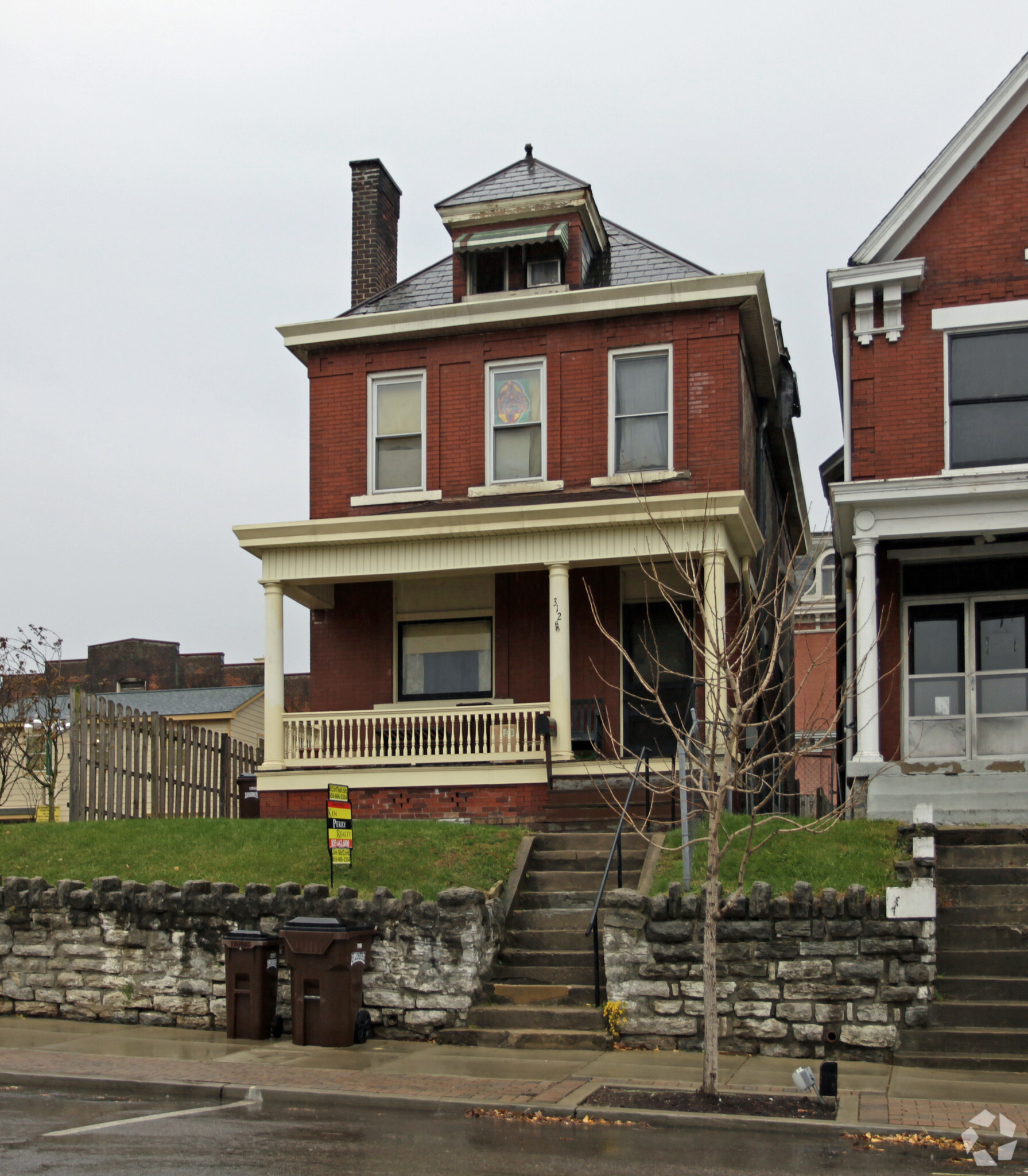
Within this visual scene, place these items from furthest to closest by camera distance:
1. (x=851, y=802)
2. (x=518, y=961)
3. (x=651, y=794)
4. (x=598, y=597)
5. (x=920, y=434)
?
(x=598, y=597) → (x=920, y=434) → (x=651, y=794) → (x=518, y=961) → (x=851, y=802)

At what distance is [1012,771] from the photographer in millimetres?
16188

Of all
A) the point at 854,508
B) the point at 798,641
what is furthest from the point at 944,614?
the point at 798,641

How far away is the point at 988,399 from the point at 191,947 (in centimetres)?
1155

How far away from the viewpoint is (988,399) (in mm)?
17422

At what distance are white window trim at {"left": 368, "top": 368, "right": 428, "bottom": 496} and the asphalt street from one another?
40.4 ft

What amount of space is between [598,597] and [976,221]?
23.5 feet

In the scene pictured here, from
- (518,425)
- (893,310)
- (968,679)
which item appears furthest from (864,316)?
(518,425)

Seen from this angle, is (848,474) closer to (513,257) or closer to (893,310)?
(893,310)

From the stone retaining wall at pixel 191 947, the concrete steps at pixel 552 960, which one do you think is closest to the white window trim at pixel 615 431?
the concrete steps at pixel 552 960

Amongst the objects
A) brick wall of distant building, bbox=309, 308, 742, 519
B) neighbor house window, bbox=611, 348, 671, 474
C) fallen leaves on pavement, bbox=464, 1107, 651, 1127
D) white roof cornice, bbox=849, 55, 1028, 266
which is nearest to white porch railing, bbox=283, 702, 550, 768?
brick wall of distant building, bbox=309, 308, 742, 519

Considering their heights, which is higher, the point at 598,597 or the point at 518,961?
the point at 598,597

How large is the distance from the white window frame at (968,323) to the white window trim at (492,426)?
18.2 ft

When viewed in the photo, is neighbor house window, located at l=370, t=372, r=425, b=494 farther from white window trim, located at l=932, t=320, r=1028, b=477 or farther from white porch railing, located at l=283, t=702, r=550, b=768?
white window trim, located at l=932, t=320, r=1028, b=477

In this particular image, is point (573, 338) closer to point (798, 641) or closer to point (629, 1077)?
point (629, 1077)
